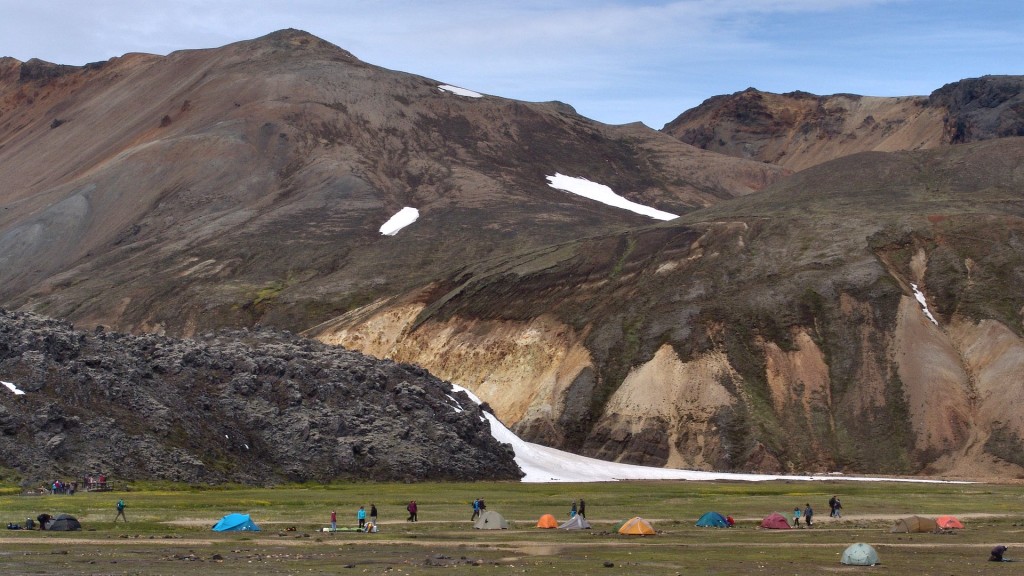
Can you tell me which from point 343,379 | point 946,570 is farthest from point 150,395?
point 946,570

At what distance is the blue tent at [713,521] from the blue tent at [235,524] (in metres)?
18.5

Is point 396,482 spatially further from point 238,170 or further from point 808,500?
point 238,170

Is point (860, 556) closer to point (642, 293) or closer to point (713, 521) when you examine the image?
point (713, 521)

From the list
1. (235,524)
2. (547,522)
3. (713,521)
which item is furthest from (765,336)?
(235,524)

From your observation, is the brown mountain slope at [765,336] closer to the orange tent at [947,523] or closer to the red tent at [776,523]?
the orange tent at [947,523]

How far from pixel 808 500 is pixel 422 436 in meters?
25.0

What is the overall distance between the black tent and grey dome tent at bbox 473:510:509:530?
15.7 meters

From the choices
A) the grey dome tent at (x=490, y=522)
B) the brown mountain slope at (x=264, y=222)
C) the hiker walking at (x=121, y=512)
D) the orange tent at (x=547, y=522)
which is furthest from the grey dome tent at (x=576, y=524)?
the brown mountain slope at (x=264, y=222)

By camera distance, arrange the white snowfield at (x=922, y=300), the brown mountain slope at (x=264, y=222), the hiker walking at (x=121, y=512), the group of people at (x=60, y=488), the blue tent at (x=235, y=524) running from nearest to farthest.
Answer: the blue tent at (x=235, y=524) → the hiker walking at (x=121, y=512) → the group of people at (x=60, y=488) → the white snowfield at (x=922, y=300) → the brown mountain slope at (x=264, y=222)

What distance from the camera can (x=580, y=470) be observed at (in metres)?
87.8

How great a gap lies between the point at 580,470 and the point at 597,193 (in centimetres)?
10817

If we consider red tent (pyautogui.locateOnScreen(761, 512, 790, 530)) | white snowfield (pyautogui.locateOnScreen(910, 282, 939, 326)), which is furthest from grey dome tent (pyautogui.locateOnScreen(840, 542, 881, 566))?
white snowfield (pyautogui.locateOnScreen(910, 282, 939, 326))

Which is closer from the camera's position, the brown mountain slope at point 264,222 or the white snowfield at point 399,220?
the brown mountain slope at point 264,222

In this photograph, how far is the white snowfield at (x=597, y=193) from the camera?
7274 inches
